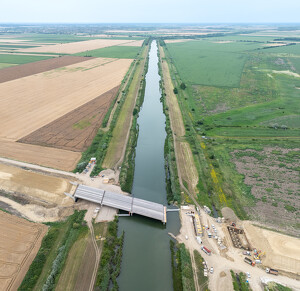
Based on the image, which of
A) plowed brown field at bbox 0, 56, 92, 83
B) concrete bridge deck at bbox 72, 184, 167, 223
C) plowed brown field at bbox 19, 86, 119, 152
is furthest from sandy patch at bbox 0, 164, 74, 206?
plowed brown field at bbox 0, 56, 92, 83

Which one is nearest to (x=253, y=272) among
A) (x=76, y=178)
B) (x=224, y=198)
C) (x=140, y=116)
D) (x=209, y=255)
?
(x=209, y=255)

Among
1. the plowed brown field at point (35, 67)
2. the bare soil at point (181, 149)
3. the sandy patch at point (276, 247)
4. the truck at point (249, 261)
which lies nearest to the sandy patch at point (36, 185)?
the bare soil at point (181, 149)

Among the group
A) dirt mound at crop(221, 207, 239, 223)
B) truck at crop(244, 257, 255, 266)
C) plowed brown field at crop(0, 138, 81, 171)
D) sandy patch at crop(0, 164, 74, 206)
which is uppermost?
plowed brown field at crop(0, 138, 81, 171)

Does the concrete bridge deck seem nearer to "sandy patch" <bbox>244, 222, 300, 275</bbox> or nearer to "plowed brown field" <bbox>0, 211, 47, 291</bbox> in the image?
"plowed brown field" <bbox>0, 211, 47, 291</bbox>

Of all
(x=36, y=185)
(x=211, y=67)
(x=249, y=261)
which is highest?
(x=211, y=67)

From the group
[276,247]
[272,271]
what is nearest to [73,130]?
[276,247]

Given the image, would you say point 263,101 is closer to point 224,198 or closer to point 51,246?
point 224,198

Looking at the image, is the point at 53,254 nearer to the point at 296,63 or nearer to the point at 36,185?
the point at 36,185
